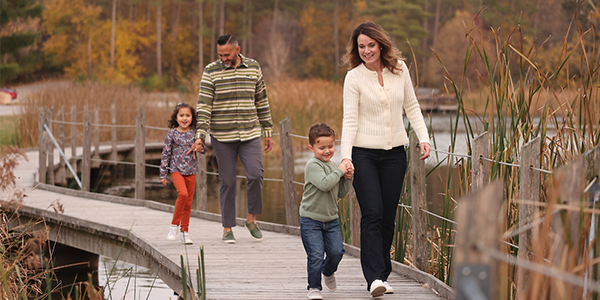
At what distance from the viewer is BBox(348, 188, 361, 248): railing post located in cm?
427

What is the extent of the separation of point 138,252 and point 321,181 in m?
2.26

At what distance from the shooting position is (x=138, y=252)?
483cm

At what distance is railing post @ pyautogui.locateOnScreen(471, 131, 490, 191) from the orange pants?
6.91 feet

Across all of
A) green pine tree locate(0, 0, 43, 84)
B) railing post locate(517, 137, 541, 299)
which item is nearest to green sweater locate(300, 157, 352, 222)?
railing post locate(517, 137, 541, 299)

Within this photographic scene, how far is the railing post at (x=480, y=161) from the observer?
9.82 ft

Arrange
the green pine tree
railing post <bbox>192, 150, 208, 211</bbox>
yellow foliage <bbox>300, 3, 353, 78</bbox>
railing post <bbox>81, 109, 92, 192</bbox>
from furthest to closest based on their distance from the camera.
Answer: yellow foliage <bbox>300, 3, 353, 78</bbox> → the green pine tree → railing post <bbox>81, 109, 92, 192</bbox> → railing post <bbox>192, 150, 208, 211</bbox>

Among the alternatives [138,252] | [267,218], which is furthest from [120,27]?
[138,252]

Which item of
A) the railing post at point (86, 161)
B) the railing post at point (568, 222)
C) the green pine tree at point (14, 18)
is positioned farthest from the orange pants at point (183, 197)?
the green pine tree at point (14, 18)

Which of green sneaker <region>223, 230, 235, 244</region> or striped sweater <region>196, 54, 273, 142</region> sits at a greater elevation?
striped sweater <region>196, 54, 273, 142</region>

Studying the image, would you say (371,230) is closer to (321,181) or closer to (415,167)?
(321,181)

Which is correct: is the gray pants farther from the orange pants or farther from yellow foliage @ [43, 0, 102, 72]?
yellow foliage @ [43, 0, 102, 72]

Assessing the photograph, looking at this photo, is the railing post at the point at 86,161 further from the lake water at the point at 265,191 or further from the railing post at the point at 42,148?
the lake water at the point at 265,191

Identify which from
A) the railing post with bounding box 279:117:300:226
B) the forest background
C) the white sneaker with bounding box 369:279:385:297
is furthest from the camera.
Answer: the forest background

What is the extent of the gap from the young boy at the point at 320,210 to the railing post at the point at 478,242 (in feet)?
6.33
